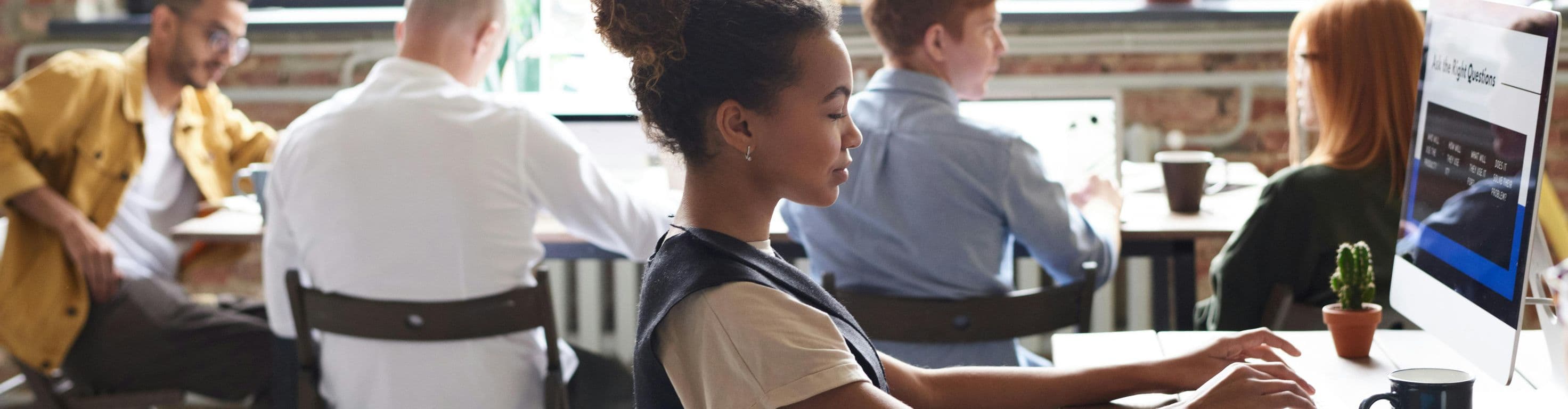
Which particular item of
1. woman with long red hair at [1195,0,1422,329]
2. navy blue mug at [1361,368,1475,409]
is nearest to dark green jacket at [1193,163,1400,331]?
woman with long red hair at [1195,0,1422,329]

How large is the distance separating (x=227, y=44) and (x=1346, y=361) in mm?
2089

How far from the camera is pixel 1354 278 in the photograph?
1.23m

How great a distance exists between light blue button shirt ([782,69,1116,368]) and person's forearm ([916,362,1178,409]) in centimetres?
57

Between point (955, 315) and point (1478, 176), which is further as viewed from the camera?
point (955, 315)

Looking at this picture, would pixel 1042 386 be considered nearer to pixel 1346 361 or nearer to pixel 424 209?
pixel 1346 361

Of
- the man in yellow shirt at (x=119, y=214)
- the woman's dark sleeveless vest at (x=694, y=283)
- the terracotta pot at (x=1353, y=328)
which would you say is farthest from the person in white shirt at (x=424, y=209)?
the terracotta pot at (x=1353, y=328)

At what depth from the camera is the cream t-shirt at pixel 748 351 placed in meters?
0.81

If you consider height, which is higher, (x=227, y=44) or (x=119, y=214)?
(x=227, y=44)

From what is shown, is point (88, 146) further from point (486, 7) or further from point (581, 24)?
point (581, 24)

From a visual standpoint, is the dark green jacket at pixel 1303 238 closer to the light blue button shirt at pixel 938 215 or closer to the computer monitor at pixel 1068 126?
the light blue button shirt at pixel 938 215

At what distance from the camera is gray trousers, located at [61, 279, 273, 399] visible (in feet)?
7.34

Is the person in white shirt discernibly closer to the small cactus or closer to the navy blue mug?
the small cactus

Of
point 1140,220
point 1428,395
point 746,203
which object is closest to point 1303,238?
point 1140,220

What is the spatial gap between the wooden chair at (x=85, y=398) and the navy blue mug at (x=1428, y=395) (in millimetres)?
1890
